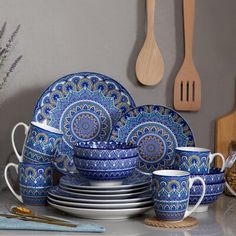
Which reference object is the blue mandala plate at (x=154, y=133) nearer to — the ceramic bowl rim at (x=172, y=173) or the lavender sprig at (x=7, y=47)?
the ceramic bowl rim at (x=172, y=173)

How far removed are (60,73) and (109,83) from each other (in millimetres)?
147

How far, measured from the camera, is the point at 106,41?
174 cm

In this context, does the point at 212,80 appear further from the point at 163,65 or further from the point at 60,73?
the point at 60,73

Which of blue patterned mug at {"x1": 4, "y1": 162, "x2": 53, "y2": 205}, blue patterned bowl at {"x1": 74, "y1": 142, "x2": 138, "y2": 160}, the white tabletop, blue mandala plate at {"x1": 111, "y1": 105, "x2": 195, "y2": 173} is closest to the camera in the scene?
the white tabletop

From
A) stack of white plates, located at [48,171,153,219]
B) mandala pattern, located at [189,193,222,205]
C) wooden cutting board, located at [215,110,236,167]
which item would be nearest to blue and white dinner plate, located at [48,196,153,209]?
stack of white plates, located at [48,171,153,219]

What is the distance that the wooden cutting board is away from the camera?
173cm

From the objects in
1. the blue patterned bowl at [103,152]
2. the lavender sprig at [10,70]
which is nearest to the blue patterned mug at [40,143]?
the blue patterned bowl at [103,152]

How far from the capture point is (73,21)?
5.68 ft

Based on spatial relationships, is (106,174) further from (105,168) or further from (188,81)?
(188,81)

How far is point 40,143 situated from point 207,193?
16.2 inches

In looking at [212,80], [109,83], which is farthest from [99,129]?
[212,80]

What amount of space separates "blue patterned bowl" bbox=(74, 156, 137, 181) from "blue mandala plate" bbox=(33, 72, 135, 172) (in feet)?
0.82

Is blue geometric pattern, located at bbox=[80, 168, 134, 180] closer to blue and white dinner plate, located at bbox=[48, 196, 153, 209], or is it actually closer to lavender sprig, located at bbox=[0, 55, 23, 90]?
blue and white dinner plate, located at bbox=[48, 196, 153, 209]

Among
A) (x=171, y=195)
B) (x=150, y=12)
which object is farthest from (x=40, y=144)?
(x=150, y=12)
